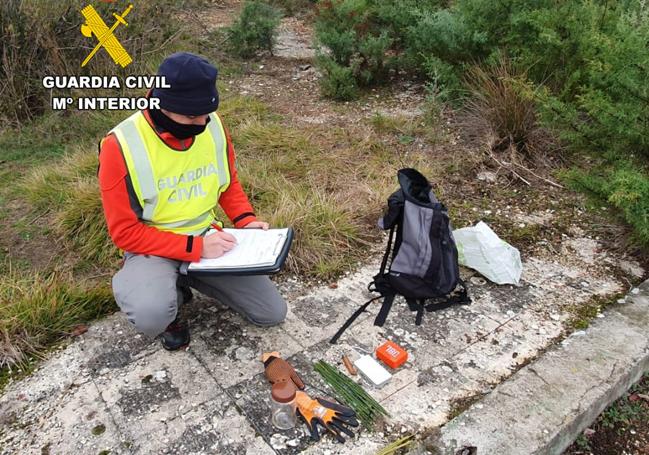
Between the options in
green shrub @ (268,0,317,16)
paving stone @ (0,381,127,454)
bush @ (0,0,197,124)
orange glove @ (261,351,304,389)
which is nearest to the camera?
paving stone @ (0,381,127,454)

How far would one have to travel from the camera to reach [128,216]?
7.29 ft

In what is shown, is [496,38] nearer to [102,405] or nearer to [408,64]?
[408,64]

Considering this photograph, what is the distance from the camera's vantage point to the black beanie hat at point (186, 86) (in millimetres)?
2096

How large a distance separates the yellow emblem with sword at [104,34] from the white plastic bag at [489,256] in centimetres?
388

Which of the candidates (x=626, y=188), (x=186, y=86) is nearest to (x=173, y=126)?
(x=186, y=86)

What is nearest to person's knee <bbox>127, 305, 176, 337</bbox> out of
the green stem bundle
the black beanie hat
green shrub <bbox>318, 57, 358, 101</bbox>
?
the green stem bundle

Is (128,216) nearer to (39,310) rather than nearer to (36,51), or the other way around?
(39,310)

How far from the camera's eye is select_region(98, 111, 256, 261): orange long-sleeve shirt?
2150mm

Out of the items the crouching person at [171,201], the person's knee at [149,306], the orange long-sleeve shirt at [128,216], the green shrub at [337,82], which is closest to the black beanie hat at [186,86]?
the crouching person at [171,201]

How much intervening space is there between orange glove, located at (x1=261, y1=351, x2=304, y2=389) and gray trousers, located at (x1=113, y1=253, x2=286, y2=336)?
1.12 feet

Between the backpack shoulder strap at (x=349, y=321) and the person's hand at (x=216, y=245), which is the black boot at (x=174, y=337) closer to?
the person's hand at (x=216, y=245)

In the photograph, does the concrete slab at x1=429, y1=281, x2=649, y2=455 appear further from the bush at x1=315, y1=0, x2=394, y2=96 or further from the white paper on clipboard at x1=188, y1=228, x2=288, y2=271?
the bush at x1=315, y1=0, x2=394, y2=96

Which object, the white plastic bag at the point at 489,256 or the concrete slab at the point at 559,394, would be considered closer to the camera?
the concrete slab at the point at 559,394

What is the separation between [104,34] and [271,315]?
4224mm
